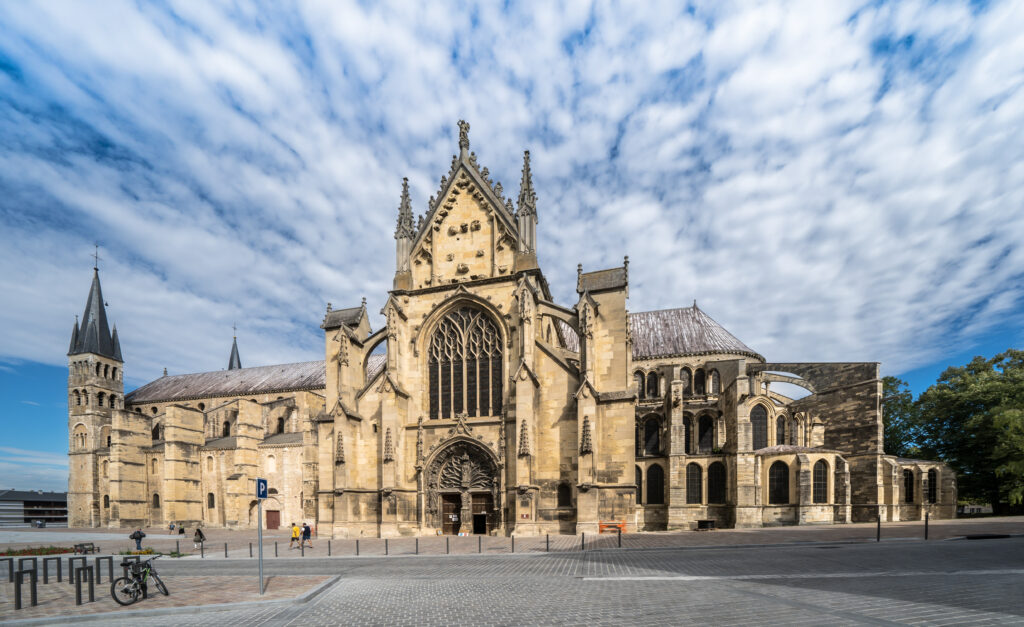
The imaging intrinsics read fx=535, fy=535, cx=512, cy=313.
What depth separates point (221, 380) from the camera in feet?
187

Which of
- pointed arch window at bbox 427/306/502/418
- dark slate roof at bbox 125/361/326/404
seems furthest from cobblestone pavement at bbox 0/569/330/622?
dark slate roof at bbox 125/361/326/404

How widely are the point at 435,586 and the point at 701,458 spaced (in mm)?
25487

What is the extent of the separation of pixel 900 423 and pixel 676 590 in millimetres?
41176

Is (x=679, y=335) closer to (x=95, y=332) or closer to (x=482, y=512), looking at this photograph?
(x=482, y=512)

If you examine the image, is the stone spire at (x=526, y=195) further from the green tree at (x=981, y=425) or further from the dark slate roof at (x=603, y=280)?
the green tree at (x=981, y=425)

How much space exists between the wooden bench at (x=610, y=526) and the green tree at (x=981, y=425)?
920 inches

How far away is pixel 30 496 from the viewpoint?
76562mm

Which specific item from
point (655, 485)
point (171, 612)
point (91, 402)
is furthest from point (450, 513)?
point (91, 402)

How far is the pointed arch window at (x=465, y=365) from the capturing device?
87.2 ft

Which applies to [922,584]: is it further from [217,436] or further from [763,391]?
[217,436]

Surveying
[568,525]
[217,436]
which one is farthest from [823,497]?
[217,436]

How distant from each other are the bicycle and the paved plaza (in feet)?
0.92

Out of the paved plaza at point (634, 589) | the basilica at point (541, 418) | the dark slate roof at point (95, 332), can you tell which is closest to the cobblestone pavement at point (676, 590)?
the paved plaza at point (634, 589)

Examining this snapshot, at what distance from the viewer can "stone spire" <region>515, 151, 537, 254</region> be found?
26.6 meters
